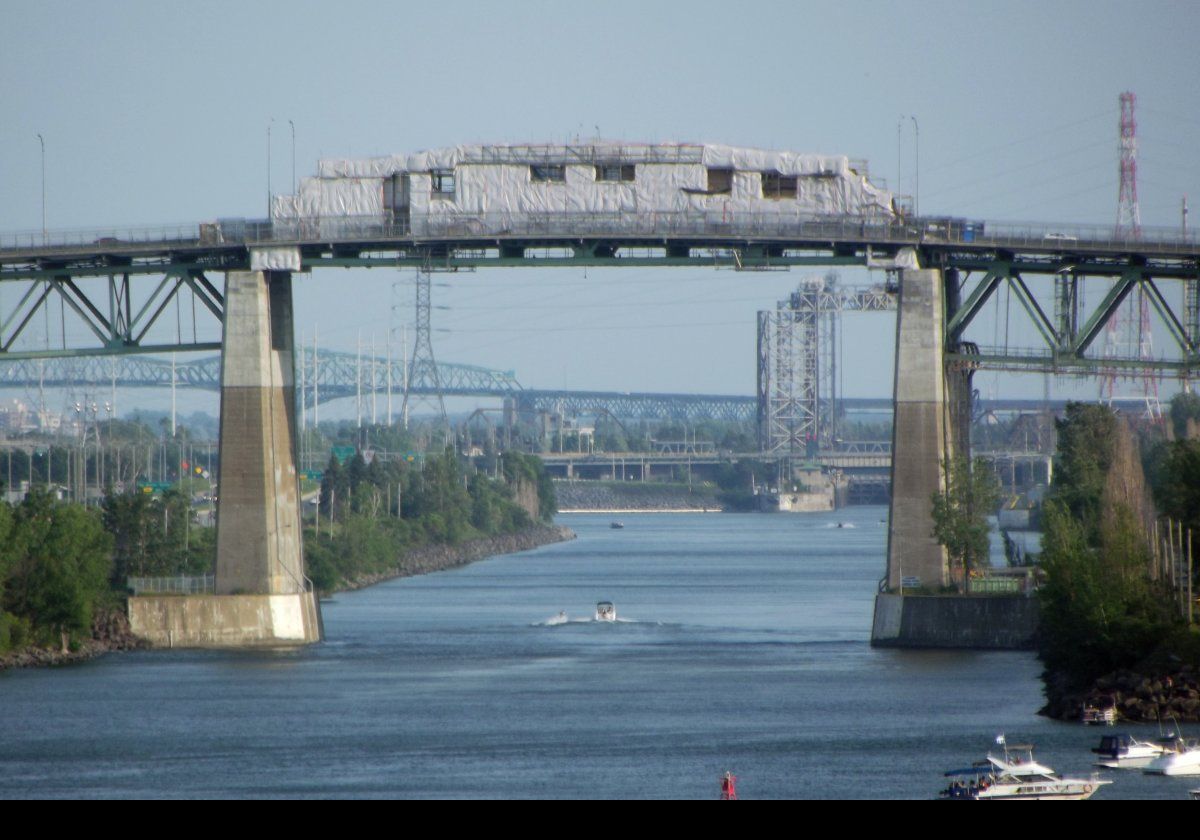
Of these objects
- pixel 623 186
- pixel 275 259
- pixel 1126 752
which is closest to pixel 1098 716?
pixel 1126 752

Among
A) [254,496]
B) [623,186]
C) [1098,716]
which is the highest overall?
[623,186]

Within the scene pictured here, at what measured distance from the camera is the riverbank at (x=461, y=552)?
12444 centimetres

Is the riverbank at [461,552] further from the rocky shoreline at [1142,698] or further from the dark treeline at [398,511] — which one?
the rocky shoreline at [1142,698]

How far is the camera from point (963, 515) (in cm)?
6009

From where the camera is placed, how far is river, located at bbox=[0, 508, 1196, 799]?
37.3 meters

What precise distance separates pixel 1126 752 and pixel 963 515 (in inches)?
898

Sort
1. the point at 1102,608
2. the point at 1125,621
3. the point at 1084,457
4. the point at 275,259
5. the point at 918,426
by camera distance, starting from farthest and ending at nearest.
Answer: the point at 1084,457
the point at 275,259
the point at 918,426
the point at 1102,608
the point at 1125,621

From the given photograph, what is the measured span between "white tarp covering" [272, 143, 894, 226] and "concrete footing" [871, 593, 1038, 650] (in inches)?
502

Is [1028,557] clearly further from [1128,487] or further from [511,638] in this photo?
[511,638]

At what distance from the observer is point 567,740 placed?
43125 mm

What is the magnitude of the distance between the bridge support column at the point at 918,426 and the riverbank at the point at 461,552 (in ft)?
194

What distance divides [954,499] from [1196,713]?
55.3 feet

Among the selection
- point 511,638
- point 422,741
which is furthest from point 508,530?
point 422,741

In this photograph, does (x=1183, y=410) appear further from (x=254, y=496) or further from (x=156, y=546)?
(x=254, y=496)
